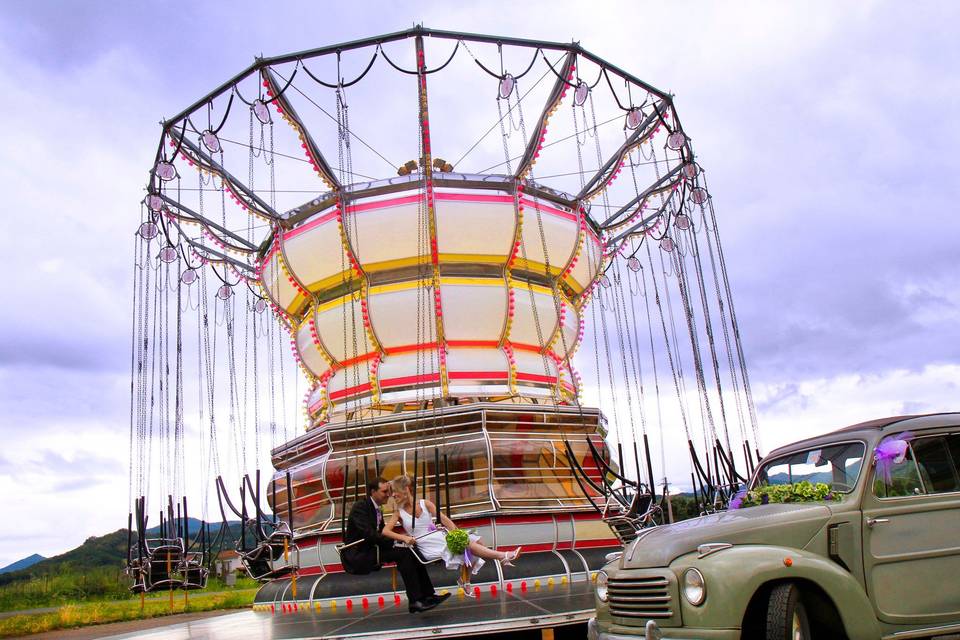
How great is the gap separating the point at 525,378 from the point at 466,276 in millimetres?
2035

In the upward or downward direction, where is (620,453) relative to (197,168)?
downward

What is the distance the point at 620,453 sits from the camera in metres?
11.2

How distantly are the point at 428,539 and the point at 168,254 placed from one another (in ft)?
26.6

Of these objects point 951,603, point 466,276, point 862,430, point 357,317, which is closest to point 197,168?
point 357,317

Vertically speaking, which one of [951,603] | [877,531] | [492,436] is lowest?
[951,603]

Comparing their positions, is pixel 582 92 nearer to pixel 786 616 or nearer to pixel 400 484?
pixel 400 484

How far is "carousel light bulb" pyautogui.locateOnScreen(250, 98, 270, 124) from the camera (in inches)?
460

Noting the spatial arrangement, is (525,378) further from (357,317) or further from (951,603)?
(951,603)

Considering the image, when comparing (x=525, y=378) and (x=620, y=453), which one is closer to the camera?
(x=620, y=453)

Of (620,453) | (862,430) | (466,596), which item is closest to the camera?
(862,430)

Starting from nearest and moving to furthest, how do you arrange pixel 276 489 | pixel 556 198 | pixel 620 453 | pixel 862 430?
1. pixel 862 430
2. pixel 620 453
3. pixel 276 489
4. pixel 556 198

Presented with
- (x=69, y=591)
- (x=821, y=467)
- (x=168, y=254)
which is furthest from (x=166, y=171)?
(x=69, y=591)

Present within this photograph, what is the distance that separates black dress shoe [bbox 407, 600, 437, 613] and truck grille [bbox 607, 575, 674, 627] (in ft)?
9.96

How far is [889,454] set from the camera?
557 cm
